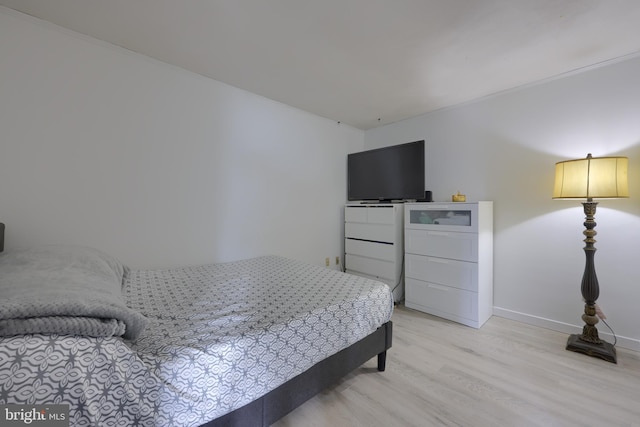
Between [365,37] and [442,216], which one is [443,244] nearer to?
[442,216]

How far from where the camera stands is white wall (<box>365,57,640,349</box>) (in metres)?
2.01

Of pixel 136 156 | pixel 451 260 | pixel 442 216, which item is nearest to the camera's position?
pixel 136 156

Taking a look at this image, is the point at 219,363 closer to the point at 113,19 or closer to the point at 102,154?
the point at 102,154

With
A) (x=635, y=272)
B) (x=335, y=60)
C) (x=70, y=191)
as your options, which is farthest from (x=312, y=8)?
(x=635, y=272)

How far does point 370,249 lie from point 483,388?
175 centimetres

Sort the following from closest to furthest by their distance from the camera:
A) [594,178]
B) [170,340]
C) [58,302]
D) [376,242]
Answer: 1. [58,302]
2. [170,340]
3. [594,178]
4. [376,242]

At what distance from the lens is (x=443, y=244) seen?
101 inches

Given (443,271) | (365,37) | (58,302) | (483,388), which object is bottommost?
(483,388)

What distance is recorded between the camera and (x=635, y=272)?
198 centimetres

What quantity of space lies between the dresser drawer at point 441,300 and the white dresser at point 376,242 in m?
0.20

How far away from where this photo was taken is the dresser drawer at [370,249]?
296 centimetres

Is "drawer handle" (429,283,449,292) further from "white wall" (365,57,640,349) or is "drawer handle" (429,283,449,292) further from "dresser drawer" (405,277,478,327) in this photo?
"white wall" (365,57,640,349)

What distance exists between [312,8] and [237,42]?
65cm

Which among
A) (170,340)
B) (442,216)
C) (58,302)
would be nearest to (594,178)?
(442,216)
